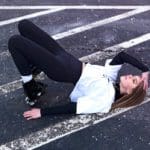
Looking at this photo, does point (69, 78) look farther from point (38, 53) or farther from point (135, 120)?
point (135, 120)

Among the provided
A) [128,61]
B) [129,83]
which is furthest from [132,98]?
[128,61]

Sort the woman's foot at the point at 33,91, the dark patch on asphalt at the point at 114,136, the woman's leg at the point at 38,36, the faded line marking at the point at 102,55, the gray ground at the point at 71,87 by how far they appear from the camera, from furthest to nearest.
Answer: the faded line marking at the point at 102,55 < the woman's leg at the point at 38,36 < the woman's foot at the point at 33,91 < the gray ground at the point at 71,87 < the dark patch on asphalt at the point at 114,136

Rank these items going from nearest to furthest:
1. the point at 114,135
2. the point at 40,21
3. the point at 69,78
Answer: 1. the point at 114,135
2. the point at 69,78
3. the point at 40,21

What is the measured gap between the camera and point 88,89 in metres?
6.34

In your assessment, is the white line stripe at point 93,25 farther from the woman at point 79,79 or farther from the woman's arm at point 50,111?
the woman's arm at point 50,111

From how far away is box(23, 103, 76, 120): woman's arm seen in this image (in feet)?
20.4

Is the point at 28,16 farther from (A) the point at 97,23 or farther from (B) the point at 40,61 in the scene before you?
(B) the point at 40,61

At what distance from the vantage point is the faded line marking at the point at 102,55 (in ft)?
23.2

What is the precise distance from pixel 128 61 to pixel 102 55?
1.36 meters

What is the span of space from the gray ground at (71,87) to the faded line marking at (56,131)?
6 cm

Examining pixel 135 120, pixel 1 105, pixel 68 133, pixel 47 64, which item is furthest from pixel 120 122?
pixel 1 105

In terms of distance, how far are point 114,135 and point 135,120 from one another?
0.38 meters

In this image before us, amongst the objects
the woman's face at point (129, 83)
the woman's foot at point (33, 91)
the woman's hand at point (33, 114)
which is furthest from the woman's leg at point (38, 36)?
the woman's face at point (129, 83)

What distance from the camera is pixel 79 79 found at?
6434 millimetres
